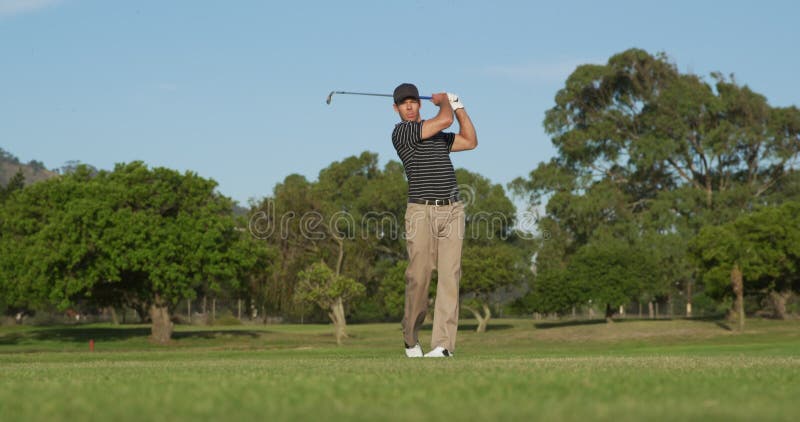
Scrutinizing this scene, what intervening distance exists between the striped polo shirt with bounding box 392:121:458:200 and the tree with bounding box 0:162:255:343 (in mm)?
45352

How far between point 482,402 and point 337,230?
84.0 metres

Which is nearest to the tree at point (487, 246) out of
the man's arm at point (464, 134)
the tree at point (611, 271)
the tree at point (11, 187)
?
the tree at point (611, 271)

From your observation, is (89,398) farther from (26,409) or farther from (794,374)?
(794,374)

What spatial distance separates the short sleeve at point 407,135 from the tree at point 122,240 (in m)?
45.2

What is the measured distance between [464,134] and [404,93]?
34.5 inches

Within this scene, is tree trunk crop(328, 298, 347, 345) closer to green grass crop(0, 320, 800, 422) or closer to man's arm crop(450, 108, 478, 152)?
man's arm crop(450, 108, 478, 152)

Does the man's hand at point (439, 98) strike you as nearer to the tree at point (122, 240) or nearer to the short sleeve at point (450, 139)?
the short sleeve at point (450, 139)

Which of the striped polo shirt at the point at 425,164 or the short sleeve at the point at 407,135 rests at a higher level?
the short sleeve at the point at 407,135

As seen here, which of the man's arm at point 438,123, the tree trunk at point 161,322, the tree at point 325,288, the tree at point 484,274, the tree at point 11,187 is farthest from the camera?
the tree at point 11,187

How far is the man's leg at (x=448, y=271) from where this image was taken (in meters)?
12.3

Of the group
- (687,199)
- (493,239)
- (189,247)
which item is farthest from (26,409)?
(493,239)

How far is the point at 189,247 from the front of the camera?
58750 millimetres

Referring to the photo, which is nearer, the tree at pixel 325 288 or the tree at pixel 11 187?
the tree at pixel 325 288

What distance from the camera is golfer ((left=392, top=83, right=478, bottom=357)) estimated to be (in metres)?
12.2
